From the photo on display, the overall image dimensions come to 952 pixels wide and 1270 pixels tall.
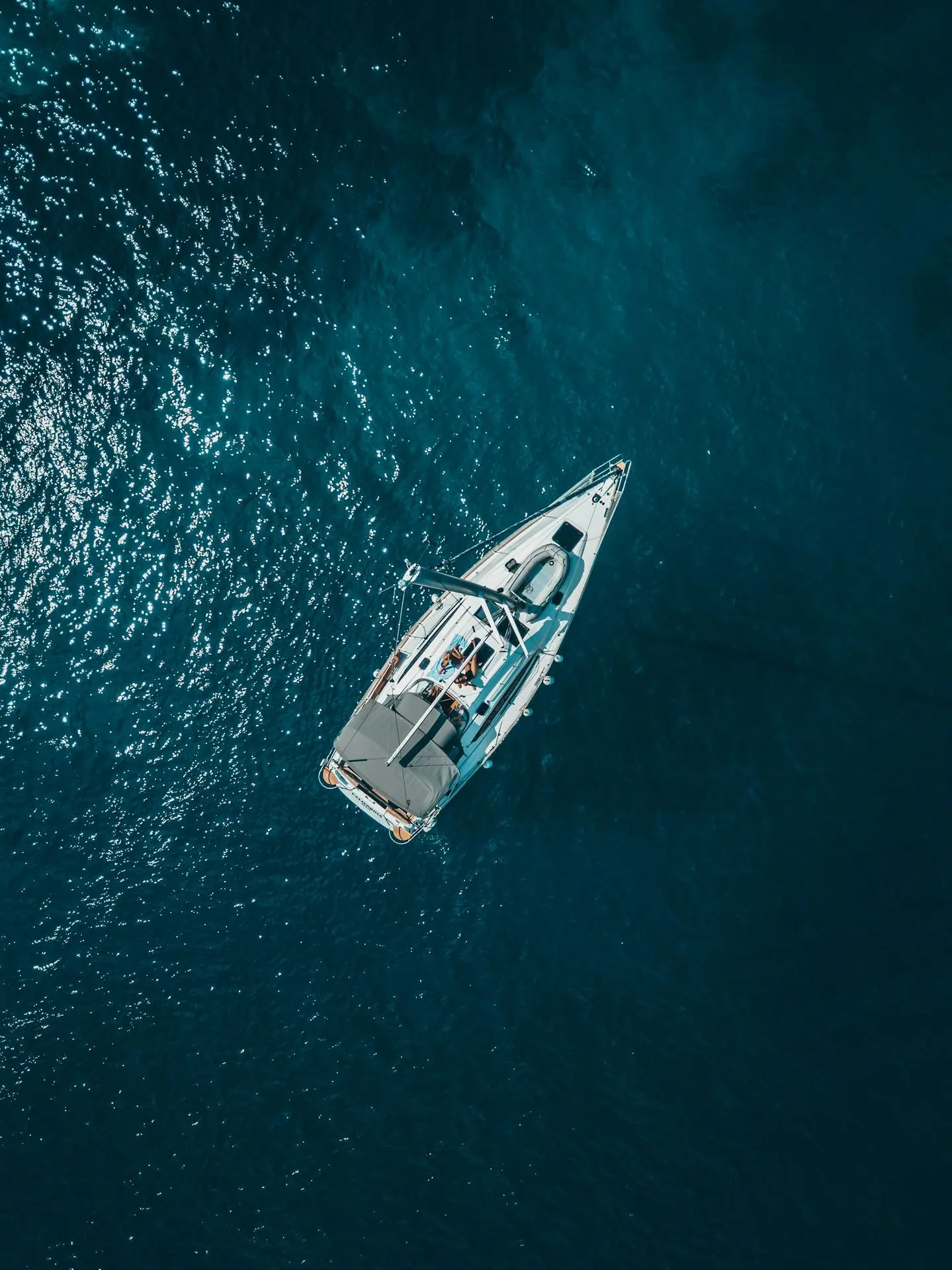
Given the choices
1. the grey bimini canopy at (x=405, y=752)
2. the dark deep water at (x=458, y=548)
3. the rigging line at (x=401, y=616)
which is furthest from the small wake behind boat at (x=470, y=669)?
the dark deep water at (x=458, y=548)

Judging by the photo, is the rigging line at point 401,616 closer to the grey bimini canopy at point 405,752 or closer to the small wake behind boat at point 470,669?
the small wake behind boat at point 470,669

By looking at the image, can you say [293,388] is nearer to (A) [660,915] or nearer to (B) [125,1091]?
(A) [660,915]

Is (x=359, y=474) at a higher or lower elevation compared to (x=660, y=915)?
higher

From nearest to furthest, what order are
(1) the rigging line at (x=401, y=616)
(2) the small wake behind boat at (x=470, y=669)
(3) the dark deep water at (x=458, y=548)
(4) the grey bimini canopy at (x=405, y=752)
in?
(4) the grey bimini canopy at (x=405, y=752)
(2) the small wake behind boat at (x=470, y=669)
(3) the dark deep water at (x=458, y=548)
(1) the rigging line at (x=401, y=616)

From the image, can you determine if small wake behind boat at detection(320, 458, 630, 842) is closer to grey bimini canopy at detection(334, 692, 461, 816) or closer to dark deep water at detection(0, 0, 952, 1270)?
grey bimini canopy at detection(334, 692, 461, 816)

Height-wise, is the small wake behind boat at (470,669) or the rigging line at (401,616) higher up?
the rigging line at (401,616)

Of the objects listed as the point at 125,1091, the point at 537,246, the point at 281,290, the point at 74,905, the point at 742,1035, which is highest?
the point at 281,290

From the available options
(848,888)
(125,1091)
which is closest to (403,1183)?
(125,1091)

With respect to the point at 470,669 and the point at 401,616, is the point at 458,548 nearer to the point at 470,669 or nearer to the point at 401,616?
the point at 401,616
